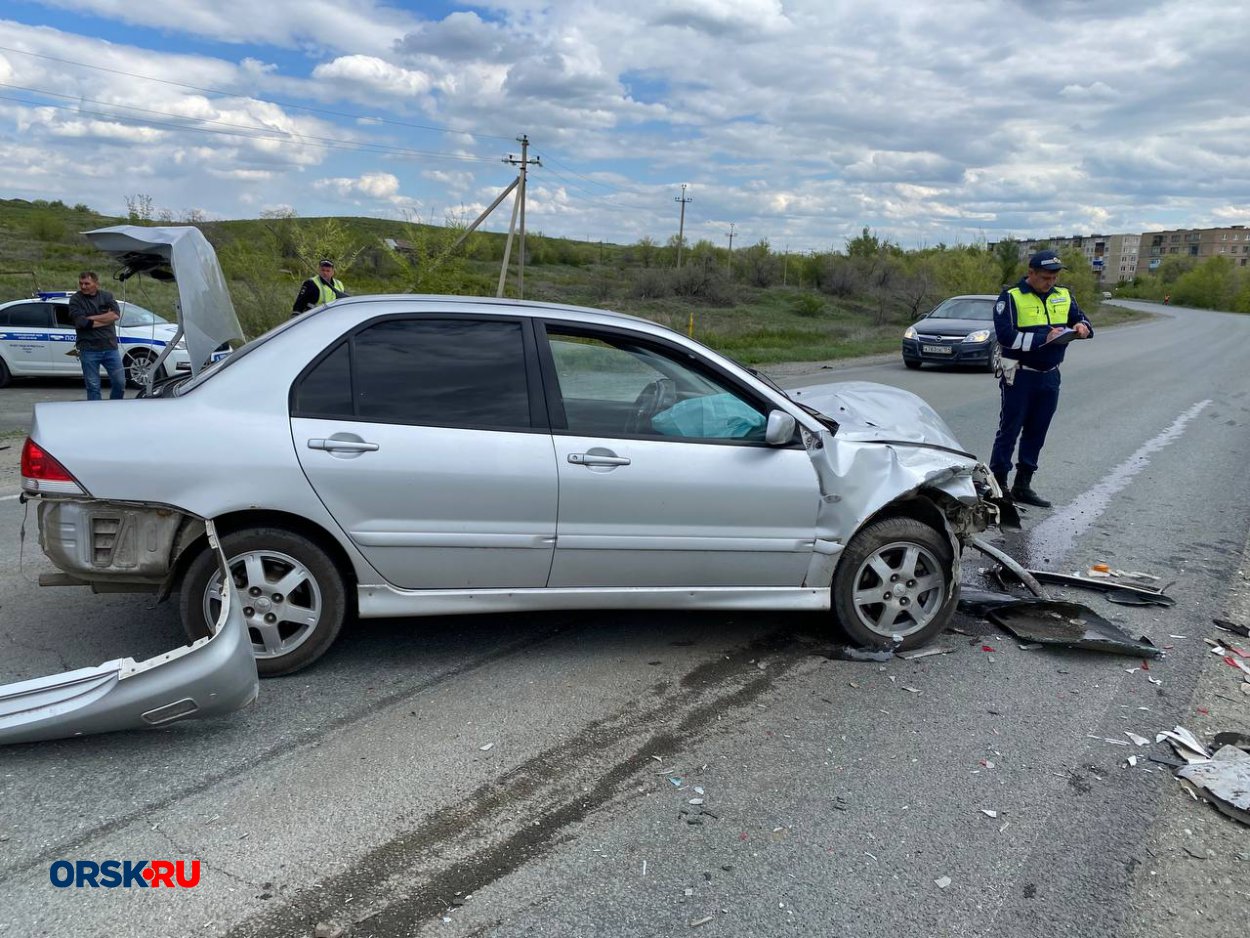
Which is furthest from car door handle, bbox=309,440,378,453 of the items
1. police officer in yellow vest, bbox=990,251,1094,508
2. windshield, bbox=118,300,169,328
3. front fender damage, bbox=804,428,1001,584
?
windshield, bbox=118,300,169,328

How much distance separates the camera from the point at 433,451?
380 cm

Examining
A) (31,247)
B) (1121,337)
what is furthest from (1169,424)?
(31,247)

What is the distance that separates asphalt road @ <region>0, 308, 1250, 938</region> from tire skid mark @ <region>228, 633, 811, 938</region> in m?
0.01

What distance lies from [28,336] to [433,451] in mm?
14036

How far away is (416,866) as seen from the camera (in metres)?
2.71

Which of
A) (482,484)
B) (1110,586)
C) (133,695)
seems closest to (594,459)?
(482,484)

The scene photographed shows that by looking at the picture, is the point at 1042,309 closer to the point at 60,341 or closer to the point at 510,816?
the point at 510,816

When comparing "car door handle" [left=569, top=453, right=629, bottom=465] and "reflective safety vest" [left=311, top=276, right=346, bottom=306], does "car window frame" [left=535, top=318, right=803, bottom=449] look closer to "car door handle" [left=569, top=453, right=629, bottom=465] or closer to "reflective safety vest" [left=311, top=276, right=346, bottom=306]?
"car door handle" [left=569, top=453, right=629, bottom=465]

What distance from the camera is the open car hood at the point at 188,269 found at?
16.8 feet

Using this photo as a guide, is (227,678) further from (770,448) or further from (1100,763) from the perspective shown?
(1100,763)

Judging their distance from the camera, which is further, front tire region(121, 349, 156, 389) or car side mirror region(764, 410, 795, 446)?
front tire region(121, 349, 156, 389)

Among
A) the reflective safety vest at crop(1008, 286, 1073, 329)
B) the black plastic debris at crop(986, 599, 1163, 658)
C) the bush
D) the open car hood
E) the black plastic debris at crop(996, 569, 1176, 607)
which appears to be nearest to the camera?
the black plastic debris at crop(986, 599, 1163, 658)

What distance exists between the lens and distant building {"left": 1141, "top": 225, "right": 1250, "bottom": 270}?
170 metres

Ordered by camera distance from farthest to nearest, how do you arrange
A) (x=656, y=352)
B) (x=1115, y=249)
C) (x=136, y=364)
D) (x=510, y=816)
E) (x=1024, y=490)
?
(x=1115, y=249) < (x=136, y=364) < (x=1024, y=490) < (x=656, y=352) < (x=510, y=816)
